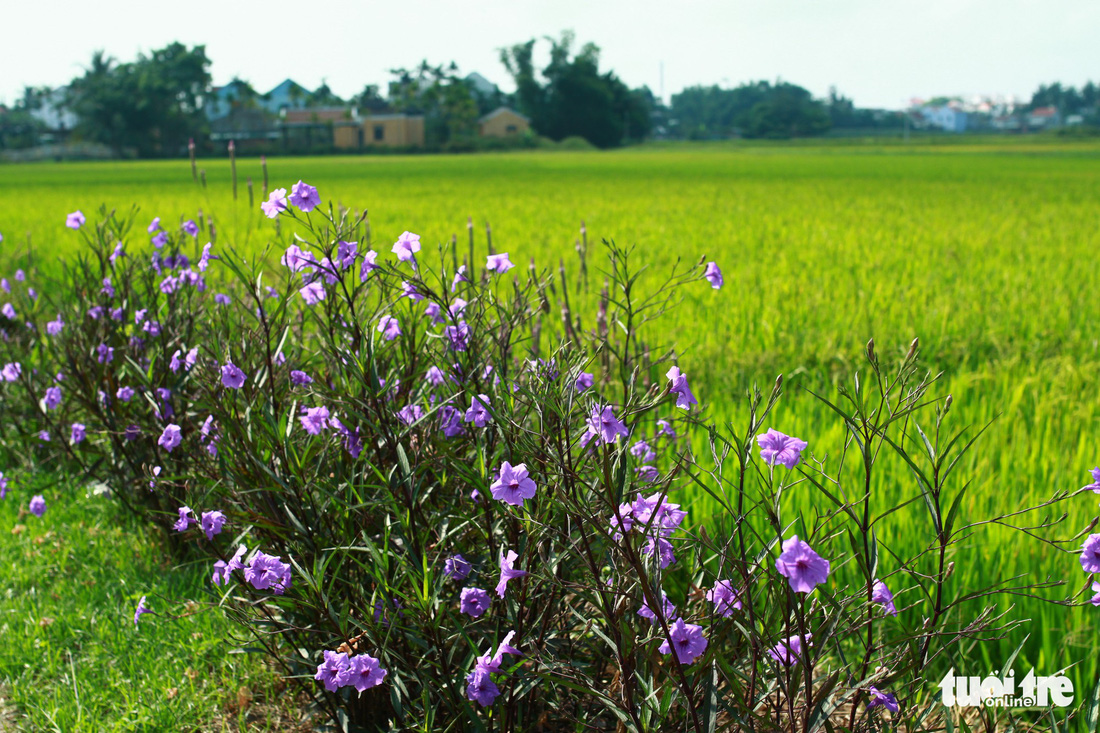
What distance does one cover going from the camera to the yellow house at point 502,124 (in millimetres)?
78562

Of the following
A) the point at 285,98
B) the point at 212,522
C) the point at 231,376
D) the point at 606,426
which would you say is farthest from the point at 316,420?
the point at 285,98

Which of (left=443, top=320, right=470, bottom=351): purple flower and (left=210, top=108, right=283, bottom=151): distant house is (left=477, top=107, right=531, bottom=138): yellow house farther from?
(left=443, top=320, right=470, bottom=351): purple flower

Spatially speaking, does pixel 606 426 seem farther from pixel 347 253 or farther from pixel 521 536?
pixel 347 253

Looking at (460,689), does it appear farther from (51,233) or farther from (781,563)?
(51,233)

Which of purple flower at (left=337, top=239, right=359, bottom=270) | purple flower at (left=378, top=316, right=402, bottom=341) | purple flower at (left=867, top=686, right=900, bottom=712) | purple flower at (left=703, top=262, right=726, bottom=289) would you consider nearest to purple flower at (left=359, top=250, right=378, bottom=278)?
purple flower at (left=337, top=239, right=359, bottom=270)

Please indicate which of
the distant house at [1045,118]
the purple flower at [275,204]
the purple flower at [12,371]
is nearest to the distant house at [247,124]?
the purple flower at [12,371]

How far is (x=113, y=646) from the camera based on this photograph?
2193 millimetres

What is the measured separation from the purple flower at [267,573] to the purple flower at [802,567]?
952mm

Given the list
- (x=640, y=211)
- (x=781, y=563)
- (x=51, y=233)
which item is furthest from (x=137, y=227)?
(x=781, y=563)

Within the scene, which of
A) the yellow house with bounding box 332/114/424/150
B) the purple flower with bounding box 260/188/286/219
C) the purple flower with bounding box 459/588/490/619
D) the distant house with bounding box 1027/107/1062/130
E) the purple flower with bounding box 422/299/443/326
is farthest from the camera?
the distant house with bounding box 1027/107/1062/130

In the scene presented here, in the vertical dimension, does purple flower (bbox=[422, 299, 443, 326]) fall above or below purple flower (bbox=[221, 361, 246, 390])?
above

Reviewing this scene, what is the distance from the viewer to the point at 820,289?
6.00m

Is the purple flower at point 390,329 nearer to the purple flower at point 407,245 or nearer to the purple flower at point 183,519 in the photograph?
the purple flower at point 407,245

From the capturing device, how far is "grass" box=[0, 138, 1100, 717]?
96.7 inches
